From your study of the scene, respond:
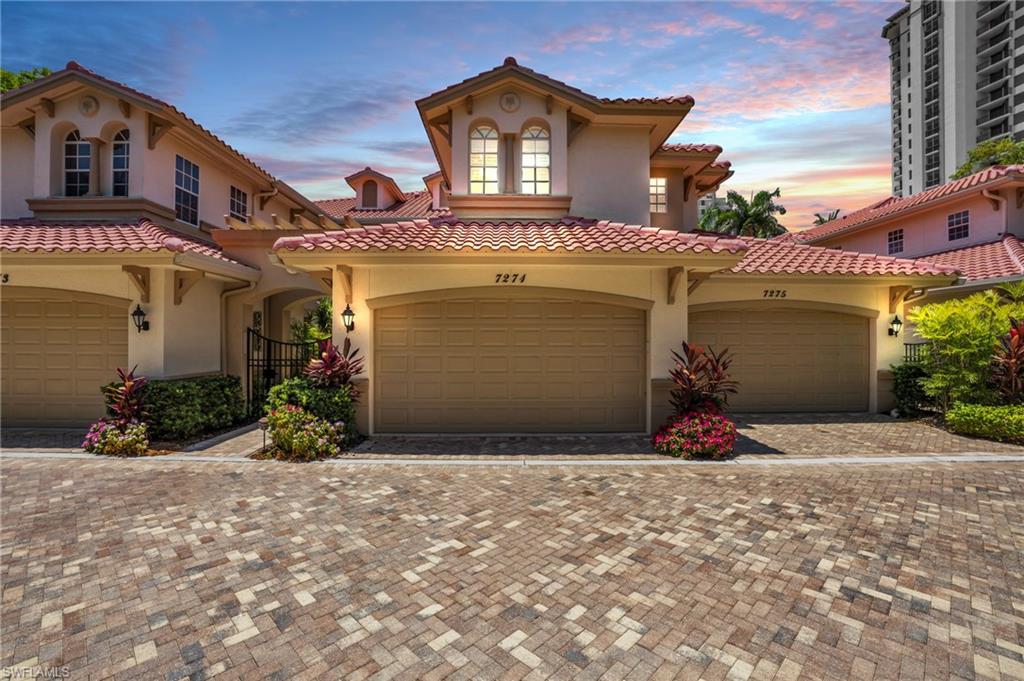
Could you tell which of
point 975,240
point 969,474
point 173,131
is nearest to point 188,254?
point 173,131

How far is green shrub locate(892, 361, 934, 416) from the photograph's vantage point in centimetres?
1179

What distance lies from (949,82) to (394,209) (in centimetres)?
8409

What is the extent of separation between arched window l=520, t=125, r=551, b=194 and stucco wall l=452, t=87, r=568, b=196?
0.67ft

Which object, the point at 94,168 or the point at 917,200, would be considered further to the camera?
the point at 917,200

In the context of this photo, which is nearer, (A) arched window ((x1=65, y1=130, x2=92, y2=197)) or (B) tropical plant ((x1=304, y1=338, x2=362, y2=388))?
(B) tropical plant ((x1=304, y1=338, x2=362, y2=388))

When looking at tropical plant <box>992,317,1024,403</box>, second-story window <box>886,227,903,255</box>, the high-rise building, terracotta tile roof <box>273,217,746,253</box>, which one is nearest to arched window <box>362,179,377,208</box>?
terracotta tile roof <box>273,217,746,253</box>

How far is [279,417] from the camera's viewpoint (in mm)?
8484

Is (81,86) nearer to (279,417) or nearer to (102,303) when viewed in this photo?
(102,303)

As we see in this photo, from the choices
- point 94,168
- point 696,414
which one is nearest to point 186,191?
point 94,168

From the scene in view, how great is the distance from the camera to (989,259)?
1476 centimetres

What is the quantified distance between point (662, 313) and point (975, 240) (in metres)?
16.7

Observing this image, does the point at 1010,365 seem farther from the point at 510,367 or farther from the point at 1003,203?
the point at 510,367

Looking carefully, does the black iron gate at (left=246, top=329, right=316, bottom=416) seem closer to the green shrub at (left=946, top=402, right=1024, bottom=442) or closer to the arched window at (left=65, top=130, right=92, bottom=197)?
the arched window at (left=65, top=130, right=92, bottom=197)

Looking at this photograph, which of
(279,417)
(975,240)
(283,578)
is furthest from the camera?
(975,240)
